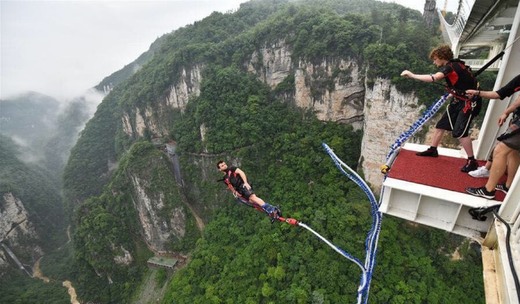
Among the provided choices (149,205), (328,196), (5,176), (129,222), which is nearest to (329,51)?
(328,196)

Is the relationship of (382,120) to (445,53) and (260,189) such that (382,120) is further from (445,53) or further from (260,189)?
(445,53)

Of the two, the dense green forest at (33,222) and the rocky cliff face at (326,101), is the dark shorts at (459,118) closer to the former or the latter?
the rocky cliff face at (326,101)

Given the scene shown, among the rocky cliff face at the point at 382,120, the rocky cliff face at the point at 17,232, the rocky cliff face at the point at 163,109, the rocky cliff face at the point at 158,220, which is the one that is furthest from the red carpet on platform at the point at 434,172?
the rocky cliff face at the point at 17,232

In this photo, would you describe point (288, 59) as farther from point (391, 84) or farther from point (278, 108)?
point (391, 84)

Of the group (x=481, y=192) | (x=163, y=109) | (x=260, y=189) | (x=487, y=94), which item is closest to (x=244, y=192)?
(x=481, y=192)

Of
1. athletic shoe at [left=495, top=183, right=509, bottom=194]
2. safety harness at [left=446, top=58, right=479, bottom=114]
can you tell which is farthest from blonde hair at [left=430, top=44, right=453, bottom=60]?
athletic shoe at [left=495, top=183, right=509, bottom=194]

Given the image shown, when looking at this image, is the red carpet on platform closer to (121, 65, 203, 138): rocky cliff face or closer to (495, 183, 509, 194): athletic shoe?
(495, 183, 509, 194): athletic shoe
